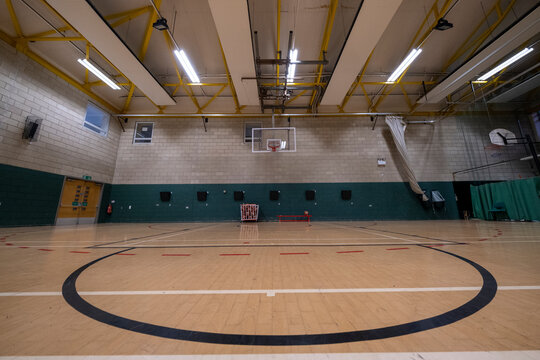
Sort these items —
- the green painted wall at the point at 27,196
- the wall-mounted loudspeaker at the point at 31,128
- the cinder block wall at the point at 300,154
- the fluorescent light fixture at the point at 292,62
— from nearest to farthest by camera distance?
the green painted wall at the point at 27,196 < the fluorescent light fixture at the point at 292,62 < the wall-mounted loudspeaker at the point at 31,128 < the cinder block wall at the point at 300,154

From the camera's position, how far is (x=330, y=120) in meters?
11.0

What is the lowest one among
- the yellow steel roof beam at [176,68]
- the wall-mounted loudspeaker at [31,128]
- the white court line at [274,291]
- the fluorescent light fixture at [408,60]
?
the white court line at [274,291]

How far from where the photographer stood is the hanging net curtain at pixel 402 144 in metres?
9.98

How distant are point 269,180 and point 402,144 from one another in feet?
23.9

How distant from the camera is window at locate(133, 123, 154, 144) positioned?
10.8 meters

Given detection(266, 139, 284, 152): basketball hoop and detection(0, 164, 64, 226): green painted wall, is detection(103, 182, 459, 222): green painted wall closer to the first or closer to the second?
detection(266, 139, 284, 152): basketball hoop

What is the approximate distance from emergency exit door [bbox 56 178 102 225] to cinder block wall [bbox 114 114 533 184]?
1.21m

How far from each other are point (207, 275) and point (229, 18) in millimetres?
6552

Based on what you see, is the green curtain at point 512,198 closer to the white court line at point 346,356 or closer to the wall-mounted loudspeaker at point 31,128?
the white court line at point 346,356

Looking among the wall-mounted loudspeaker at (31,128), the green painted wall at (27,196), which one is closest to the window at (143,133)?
the green painted wall at (27,196)

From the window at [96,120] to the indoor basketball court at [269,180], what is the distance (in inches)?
7.9

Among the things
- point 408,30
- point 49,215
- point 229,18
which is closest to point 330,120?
point 408,30

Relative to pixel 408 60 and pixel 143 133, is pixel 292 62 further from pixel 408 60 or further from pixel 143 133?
pixel 143 133

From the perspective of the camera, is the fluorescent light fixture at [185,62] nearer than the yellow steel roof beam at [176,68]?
Yes
